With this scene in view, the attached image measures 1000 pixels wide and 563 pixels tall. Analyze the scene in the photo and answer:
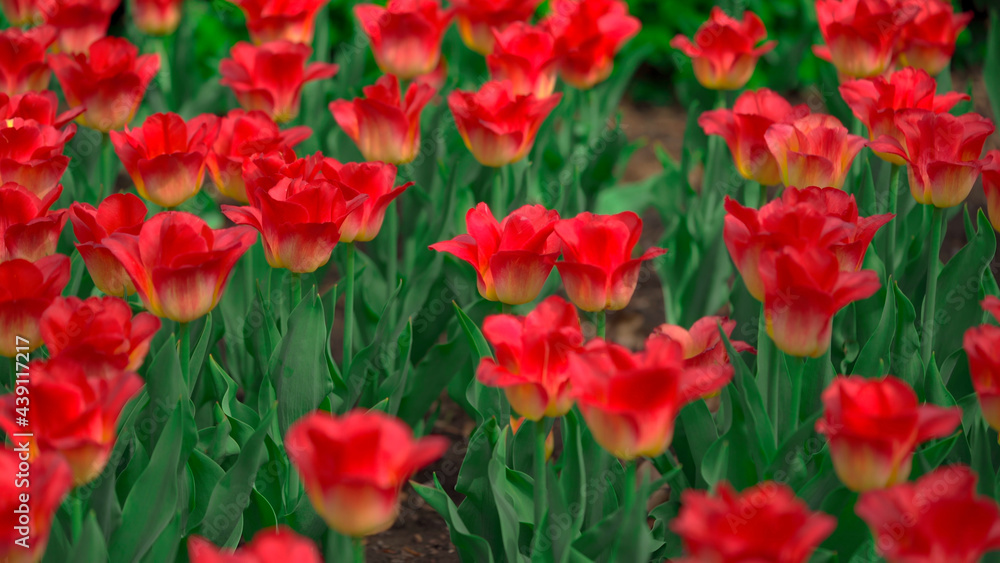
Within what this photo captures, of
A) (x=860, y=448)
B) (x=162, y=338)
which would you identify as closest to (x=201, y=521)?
(x=162, y=338)

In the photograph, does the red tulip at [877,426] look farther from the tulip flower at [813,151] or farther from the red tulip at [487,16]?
the red tulip at [487,16]

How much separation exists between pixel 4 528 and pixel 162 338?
805 mm

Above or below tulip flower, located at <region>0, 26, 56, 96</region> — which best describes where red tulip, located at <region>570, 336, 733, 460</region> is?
above

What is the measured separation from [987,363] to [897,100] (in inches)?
35.3

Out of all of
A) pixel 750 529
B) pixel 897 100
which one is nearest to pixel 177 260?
pixel 750 529

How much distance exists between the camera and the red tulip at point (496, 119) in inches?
75.2

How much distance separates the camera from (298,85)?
217cm

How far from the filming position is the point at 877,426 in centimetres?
107

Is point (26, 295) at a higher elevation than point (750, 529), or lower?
lower

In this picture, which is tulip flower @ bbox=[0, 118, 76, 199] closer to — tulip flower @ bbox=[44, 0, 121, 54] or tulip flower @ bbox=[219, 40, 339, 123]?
tulip flower @ bbox=[219, 40, 339, 123]

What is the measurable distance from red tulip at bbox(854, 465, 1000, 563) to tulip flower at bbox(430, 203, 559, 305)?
61cm

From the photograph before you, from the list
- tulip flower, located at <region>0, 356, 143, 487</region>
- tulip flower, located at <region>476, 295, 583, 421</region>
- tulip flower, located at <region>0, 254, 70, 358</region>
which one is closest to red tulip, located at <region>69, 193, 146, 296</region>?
tulip flower, located at <region>0, 254, 70, 358</region>

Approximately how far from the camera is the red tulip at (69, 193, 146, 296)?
1.51 meters

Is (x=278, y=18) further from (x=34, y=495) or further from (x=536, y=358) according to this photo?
(x=34, y=495)
